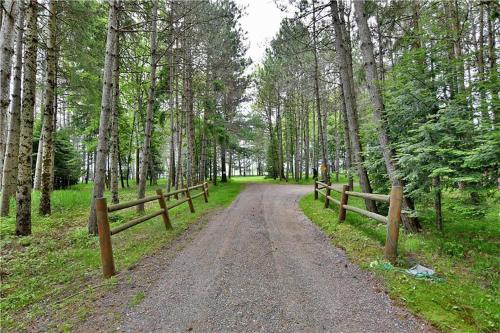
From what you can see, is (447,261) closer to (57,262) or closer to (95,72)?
(57,262)

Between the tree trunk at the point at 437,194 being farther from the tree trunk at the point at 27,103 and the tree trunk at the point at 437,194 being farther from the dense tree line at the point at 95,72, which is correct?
the tree trunk at the point at 27,103

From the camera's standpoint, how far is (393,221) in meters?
4.21

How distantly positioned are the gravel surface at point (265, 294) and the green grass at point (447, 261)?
0.90ft

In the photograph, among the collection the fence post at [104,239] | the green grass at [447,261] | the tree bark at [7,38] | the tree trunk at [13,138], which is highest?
the tree bark at [7,38]

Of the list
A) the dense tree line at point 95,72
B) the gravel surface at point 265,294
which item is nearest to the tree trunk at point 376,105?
the gravel surface at point 265,294

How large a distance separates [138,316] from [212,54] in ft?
43.2

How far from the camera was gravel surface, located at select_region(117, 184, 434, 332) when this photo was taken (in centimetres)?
276

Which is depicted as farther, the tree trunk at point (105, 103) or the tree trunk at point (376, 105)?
the tree trunk at point (105, 103)

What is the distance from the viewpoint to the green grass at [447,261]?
2871mm

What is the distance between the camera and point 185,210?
9.97 m

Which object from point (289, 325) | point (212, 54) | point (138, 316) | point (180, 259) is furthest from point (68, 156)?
point (289, 325)

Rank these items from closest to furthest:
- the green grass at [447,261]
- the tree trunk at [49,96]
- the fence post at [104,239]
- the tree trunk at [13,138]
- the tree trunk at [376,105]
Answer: the green grass at [447,261], the fence post at [104,239], the tree trunk at [376,105], the tree trunk at [13,138], the tree trunk at [49,96]

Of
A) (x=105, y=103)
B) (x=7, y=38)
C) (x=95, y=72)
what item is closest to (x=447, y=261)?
(x=105, y=103)

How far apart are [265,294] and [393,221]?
2.33 metres
